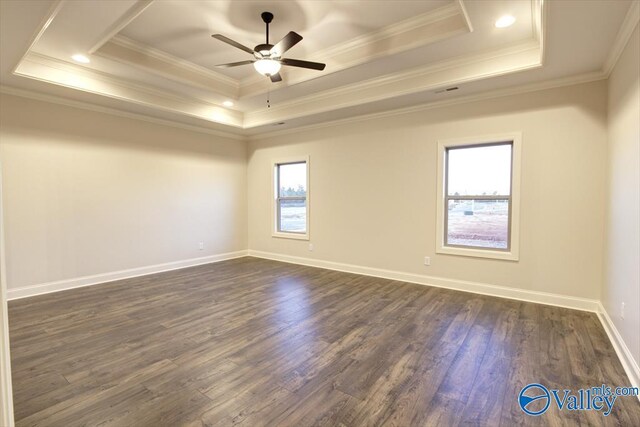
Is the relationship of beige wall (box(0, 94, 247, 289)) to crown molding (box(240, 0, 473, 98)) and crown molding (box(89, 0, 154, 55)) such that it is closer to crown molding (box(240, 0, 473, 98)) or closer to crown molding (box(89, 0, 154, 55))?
crown molding (box(89, 0, 154, 55))

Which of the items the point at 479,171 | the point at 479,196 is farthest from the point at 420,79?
the point at 479,196

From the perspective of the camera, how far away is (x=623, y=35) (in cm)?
256

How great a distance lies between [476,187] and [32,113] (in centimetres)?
610

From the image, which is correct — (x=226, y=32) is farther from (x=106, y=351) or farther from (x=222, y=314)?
(x=106, y=351)

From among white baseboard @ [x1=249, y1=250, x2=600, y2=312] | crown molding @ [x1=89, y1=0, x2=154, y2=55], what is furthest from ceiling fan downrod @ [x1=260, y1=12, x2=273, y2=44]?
white baseboard @ [x1=249, y1=250, x2=600, y2=312]

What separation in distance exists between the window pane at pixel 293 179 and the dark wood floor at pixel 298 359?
262 cm

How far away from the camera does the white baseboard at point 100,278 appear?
4.03 m

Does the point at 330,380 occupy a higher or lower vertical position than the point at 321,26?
lower

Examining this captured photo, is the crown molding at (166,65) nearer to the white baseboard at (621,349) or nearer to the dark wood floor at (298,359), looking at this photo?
the dark wood floor at (298,359)

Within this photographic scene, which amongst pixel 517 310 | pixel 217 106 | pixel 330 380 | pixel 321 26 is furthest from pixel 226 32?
pixel 517 310

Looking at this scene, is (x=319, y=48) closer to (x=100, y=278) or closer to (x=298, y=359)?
(x=298, y=359)

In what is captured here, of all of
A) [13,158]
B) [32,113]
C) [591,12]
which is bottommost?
[13,158]

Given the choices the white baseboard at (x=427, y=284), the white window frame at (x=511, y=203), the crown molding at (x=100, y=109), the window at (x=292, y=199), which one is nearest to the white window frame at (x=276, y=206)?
the window at (x=292, y=199)

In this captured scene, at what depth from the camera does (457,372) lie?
2.32m
